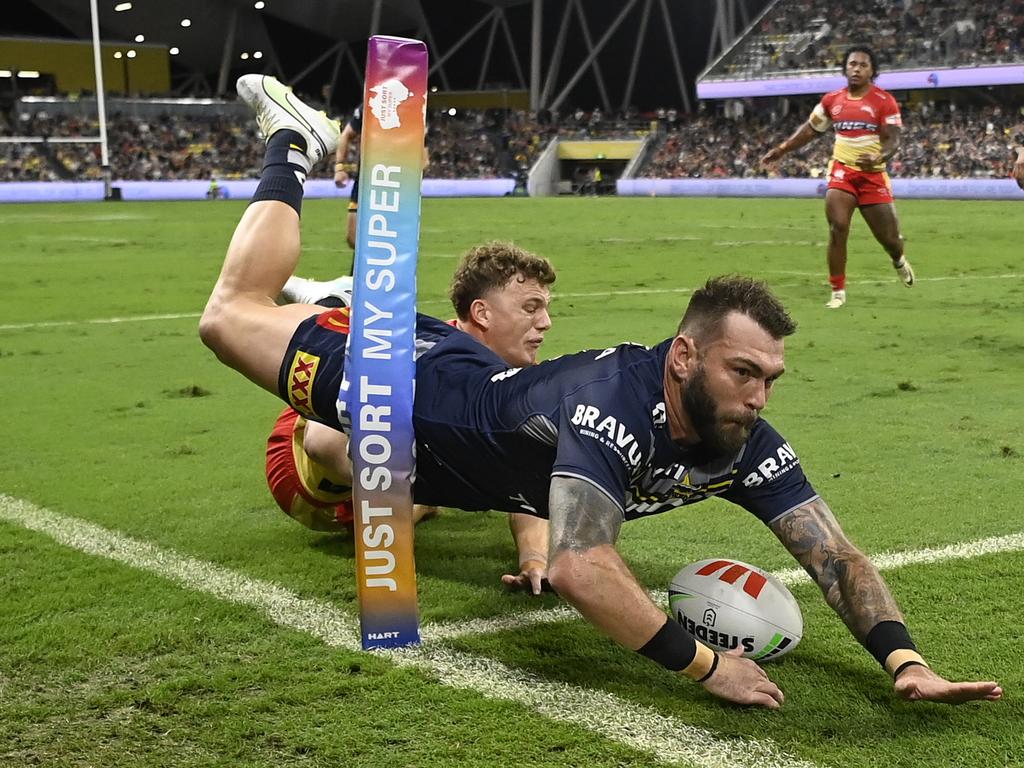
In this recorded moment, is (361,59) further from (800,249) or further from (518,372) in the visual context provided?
(518,372)

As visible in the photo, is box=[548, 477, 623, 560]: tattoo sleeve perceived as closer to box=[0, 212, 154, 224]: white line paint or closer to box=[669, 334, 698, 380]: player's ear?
box=[669, 334, 698, 380]: player's ear

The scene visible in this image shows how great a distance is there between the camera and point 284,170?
532cm

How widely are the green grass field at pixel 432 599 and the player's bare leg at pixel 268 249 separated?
0.77 m

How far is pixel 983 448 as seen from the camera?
6148mm

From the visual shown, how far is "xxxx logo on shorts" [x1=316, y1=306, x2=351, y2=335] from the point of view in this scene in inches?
167

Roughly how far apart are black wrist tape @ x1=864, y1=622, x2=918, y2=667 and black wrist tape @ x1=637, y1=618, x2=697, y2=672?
0.55m

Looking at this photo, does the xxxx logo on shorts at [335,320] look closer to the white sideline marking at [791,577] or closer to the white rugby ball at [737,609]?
the white sideline marking at [791,577]

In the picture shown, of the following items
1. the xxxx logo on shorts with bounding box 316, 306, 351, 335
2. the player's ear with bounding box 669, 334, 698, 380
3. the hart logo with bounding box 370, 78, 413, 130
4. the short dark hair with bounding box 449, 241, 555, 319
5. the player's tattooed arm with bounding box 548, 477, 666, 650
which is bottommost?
the player's tattooed arm with bounding box 548, 477, 666, 650

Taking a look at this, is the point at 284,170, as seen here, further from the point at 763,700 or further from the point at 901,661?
the point at 901,661

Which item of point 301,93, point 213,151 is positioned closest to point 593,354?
point 213,151

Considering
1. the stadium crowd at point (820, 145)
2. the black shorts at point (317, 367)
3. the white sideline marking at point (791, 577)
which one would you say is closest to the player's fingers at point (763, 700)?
the white sideline marking at point (791, 577)

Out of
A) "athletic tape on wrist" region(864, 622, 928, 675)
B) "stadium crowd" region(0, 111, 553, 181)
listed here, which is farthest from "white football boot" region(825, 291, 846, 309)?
"stadium crowd" region(0, 111, 553, 181)

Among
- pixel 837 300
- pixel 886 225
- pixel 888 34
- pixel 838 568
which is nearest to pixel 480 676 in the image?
pixel 838 568

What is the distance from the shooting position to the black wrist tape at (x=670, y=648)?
3129mm
